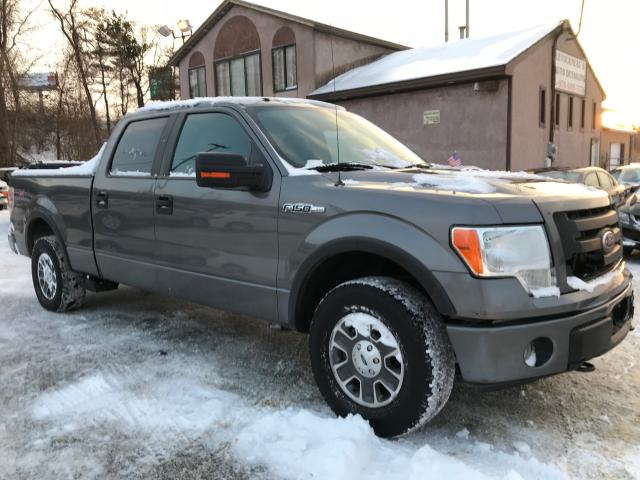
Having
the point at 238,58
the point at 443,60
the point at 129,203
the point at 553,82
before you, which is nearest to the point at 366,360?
the point at 129,203

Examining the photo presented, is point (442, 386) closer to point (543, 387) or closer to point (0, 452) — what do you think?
point (543, 387)

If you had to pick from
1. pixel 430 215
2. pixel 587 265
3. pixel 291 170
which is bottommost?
pixel 587 265

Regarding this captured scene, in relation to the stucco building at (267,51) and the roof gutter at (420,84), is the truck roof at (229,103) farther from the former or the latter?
the stucco building at (267,51)

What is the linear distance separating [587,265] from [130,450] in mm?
2527

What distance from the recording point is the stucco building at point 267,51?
2094cm

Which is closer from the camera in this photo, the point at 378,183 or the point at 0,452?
the point at 0,452

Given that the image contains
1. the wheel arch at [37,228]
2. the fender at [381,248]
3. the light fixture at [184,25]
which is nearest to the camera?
the fender at [381,248]

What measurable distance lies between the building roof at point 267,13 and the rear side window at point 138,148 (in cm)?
1596

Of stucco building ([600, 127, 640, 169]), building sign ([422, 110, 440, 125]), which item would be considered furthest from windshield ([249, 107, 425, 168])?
stucco building ([600, 127, 640, 169])

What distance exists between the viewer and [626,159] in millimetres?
29984

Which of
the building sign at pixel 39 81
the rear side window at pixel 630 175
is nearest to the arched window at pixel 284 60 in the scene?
the rear side window at pixel 630 175

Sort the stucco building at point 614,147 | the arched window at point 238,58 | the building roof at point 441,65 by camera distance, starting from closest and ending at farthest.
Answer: the building roof at point 441,65, the arched window at point 238,58, the stucco building at point 614,147

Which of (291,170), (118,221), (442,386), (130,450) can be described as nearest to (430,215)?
(442,386)

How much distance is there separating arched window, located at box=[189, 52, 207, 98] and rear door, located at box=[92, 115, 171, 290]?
21529 millimetres
